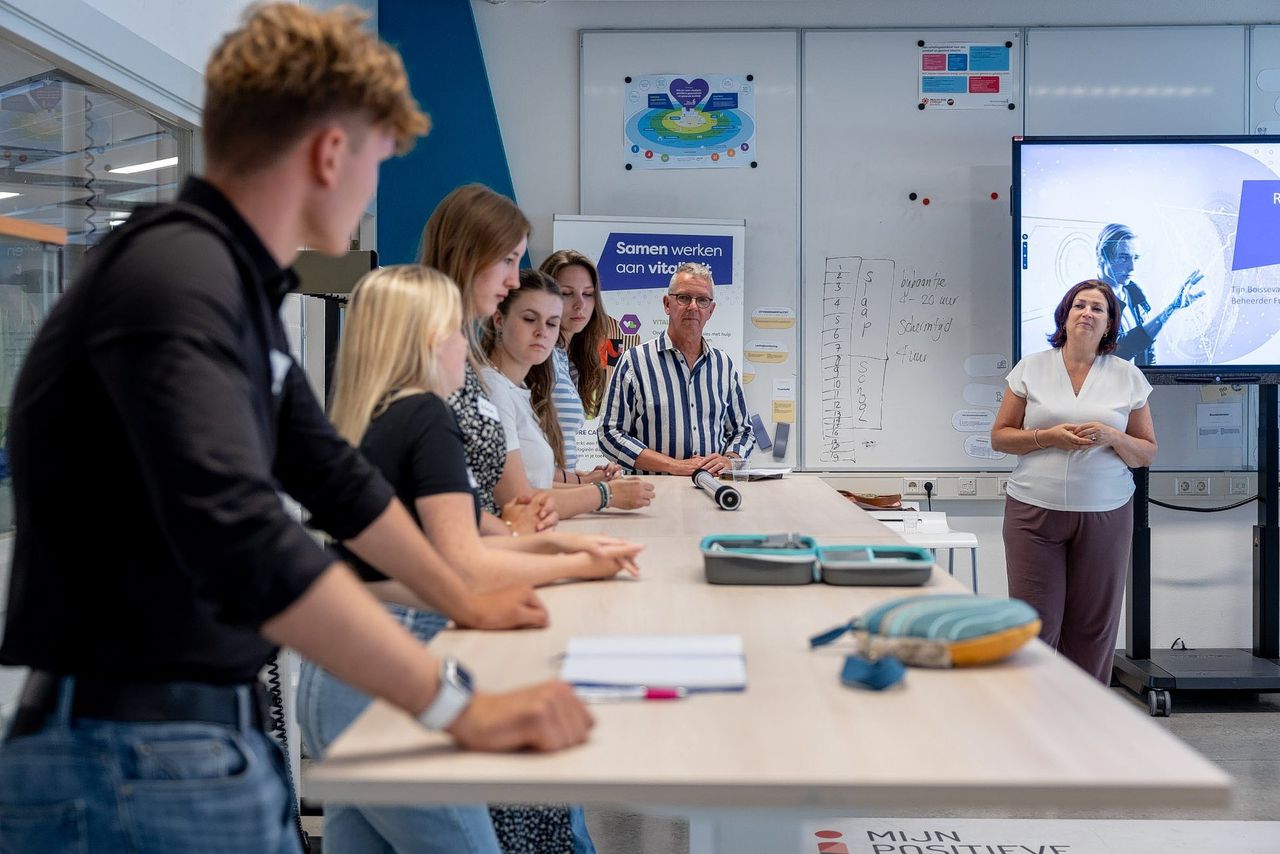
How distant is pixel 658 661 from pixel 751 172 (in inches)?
165

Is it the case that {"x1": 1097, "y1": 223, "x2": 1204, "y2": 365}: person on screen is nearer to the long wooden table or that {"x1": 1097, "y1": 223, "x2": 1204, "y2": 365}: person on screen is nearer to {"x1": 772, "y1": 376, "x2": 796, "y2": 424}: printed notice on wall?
{"x1": 772, "y1": 376, "x2": 796, "y2": 424}: printed notice on wall

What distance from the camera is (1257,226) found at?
465 cm

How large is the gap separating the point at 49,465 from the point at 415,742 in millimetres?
374

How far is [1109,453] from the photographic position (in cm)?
390

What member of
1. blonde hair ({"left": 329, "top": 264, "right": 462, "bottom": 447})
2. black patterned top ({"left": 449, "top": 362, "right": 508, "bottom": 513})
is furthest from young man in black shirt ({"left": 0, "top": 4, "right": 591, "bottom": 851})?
black patterned top ({"left": 449, "top": 362, "right": 508, "bottom": 513})

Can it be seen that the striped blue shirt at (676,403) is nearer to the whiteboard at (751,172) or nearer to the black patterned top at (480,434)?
the whiteboard at (751,172)

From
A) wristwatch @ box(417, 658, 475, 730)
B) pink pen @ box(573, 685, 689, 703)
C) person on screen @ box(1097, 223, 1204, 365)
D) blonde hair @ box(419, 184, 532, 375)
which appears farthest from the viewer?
person on screen @ box(1097, 223, 1204, 365)

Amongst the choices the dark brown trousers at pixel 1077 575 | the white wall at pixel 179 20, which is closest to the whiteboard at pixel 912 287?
the dark brown trousers at pixel 1077 575

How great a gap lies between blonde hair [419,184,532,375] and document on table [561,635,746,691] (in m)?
0.86

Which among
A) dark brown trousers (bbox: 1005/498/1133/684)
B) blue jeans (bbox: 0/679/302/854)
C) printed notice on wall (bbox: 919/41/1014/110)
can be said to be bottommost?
Answer: dark brown trousers (bbox: 1005/498/1133/684)

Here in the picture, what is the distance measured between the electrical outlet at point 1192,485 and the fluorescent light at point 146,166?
13.7 ft

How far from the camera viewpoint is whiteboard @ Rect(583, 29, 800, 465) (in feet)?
16.8

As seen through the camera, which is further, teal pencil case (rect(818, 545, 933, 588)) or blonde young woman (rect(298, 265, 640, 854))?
teal pencil case (rect(818, 545, 933, 588))

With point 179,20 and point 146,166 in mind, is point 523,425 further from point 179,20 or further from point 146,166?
point 179,20
